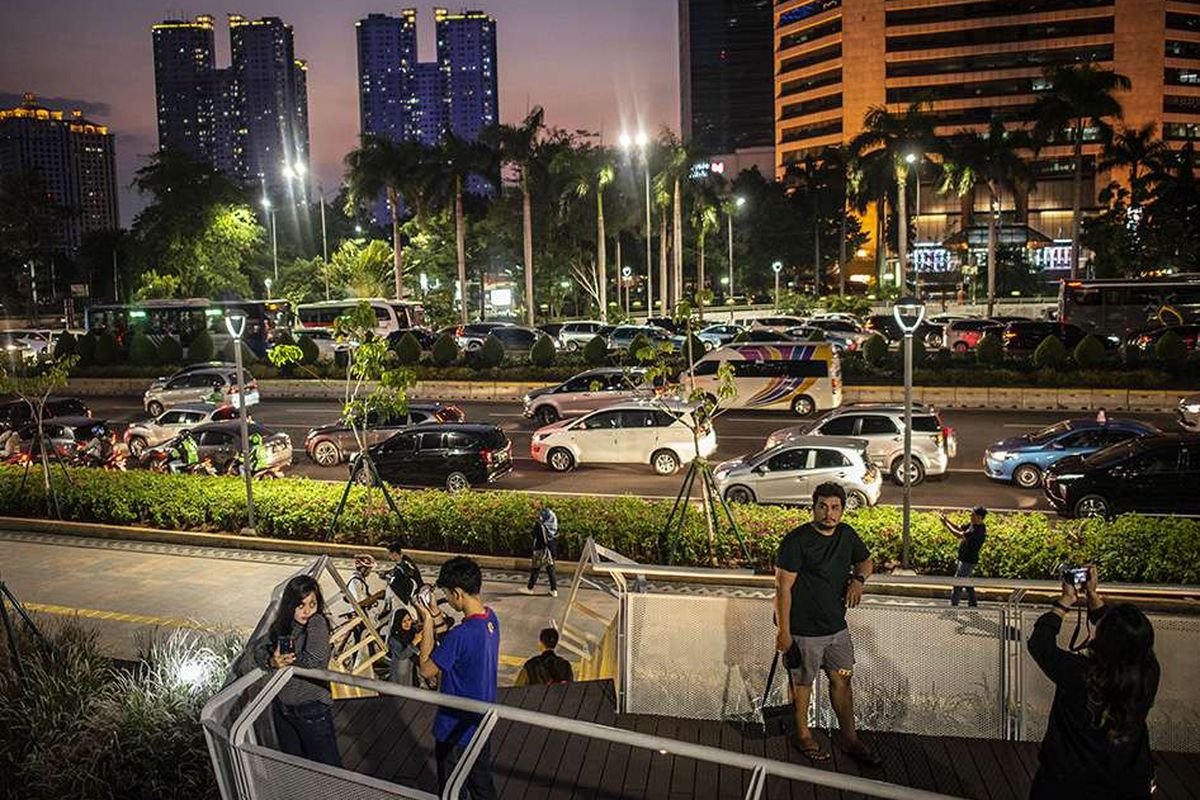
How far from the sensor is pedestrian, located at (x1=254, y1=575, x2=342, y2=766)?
19.1 ft

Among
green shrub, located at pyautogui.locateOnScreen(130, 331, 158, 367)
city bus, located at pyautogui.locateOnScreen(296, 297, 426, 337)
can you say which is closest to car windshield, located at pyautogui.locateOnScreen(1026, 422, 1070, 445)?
city bus, located at pyautogui.locateOnScreen(296, 297, 426, 337)

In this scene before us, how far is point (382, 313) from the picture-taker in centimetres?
4759

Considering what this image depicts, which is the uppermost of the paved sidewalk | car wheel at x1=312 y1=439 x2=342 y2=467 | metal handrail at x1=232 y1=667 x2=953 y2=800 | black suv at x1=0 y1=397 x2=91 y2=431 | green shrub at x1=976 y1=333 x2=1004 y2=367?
green shrub at x1=976 y1=333 x2=1004 y2=367

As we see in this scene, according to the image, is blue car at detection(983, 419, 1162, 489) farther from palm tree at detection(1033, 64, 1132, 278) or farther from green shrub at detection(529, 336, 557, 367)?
palm tree at detection(1033, 64, 1132, 278)

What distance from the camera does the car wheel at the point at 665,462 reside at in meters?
22.0

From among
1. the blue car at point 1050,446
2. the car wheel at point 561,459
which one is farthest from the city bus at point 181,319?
the blue car at point 1050,446

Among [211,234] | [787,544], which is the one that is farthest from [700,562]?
[211,234]

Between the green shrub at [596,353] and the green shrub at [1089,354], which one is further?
the green shrub at [596,353]

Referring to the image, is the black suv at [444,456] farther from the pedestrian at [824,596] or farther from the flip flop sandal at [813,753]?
the pedestrian at [824,596]

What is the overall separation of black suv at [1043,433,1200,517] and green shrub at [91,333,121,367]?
37.9 meters

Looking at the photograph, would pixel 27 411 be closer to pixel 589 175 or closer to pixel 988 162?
pixel 589 175

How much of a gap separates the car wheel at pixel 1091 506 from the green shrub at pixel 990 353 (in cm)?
1561

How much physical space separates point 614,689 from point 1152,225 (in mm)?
59519

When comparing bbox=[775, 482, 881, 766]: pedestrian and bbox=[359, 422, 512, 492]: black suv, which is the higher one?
bbox=[775, 482, 881, 766]: pedestrian
